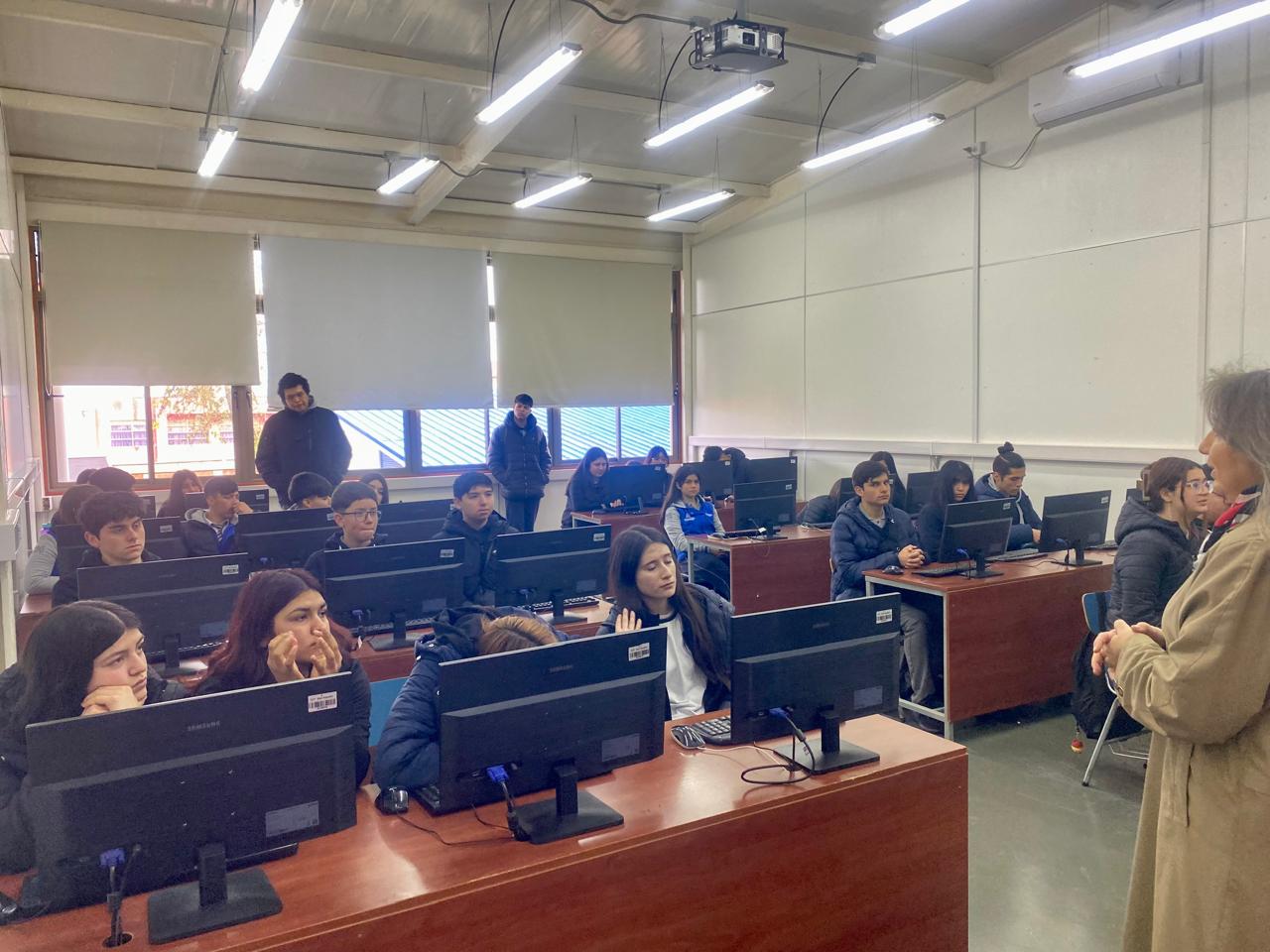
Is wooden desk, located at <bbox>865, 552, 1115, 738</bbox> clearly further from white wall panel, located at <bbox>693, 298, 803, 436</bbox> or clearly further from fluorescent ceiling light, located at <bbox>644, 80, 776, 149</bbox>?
white wall panel, located at <bbox>693, 298, 803, 436</bbox>

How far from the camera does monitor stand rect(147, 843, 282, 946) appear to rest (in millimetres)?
1342

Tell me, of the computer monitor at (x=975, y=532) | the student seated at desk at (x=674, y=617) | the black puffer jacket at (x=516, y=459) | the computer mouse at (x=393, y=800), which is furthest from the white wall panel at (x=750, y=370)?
the computer mouse at (x=393, y=800)

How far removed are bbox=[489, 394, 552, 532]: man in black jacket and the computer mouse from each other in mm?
6054

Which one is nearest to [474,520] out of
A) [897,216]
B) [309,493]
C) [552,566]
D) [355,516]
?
[355,516]

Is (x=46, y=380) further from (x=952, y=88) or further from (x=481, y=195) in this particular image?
(x=952, y=88)

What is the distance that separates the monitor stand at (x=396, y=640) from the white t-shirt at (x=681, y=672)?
3.28 ft

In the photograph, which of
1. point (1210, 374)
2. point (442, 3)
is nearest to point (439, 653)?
point (1210, 374)

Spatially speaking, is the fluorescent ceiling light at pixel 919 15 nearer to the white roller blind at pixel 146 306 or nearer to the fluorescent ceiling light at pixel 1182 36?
the fluorescent ceiling light at pixel 1182 36

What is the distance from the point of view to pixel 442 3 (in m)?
4.92

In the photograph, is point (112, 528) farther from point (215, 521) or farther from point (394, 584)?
point (215, 521)

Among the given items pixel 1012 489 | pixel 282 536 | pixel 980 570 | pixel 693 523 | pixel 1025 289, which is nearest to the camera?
pixel 282 536

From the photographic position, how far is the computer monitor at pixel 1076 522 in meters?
4.33

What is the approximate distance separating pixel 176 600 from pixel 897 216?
6.35 metres

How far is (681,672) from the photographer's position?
2646 millimetres
